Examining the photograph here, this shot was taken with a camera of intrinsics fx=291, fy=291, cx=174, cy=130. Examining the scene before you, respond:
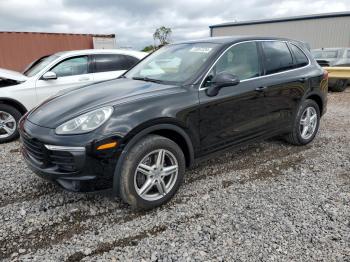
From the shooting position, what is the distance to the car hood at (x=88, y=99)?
274 centimetres

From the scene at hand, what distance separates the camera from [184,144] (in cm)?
308

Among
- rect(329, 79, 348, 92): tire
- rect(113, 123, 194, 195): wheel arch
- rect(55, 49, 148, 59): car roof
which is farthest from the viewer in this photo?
rect(329, 79, 348, 92): tire

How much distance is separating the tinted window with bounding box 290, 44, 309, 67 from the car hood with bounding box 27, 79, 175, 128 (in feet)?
7.55

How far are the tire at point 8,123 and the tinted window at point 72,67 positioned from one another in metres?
1.10

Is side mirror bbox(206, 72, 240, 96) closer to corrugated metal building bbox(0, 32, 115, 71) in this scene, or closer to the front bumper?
the front bumper

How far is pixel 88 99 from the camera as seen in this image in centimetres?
298

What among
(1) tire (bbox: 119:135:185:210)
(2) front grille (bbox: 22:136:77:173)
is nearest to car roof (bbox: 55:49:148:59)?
(2) front grille (bbox: 22:136:77:173)

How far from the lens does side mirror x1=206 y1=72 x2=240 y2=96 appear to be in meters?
3.04

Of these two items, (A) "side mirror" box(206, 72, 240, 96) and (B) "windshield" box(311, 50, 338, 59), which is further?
(B) "windshield" box(311, 50, 338, 59)

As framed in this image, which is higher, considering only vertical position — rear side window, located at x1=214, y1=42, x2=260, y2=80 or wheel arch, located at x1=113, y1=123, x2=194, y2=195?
rear side window, located at x1=214, y1=42, x2=260, y2=80

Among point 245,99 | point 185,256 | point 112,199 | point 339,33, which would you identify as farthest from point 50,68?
point 339,33

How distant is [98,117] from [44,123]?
1.86 feet

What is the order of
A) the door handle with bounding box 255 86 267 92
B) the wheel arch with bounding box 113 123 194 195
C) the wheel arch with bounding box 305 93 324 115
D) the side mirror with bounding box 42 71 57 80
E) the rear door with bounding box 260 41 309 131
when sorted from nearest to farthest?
the wheel arch with bounding box 113 123 194 195
the door handle with bounding box 255 86 267 92
the rear door with bounding box 260 41 309 131
the wheel arch with bounding box 305 93 324 115
the side mirror with bounding box 42 71 57 80

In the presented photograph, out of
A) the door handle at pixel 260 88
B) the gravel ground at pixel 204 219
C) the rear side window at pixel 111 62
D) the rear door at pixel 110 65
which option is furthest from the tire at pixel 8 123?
the door handle at pixel 260 88
